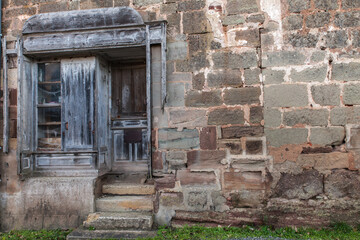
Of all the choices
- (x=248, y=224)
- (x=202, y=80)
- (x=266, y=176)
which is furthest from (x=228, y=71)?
(x=248, y=224)

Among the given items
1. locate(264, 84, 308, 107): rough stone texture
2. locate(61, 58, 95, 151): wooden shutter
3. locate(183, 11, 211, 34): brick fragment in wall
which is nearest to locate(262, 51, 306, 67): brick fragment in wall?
locate(264, 84, 308, 107): rough stone texture

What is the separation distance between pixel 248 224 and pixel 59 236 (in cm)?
242

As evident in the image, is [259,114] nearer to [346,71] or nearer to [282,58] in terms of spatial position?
[282,58]

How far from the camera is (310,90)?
3.23 m

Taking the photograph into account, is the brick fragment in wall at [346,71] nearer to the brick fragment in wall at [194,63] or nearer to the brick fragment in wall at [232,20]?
the brick fragment in wall at [232,20]

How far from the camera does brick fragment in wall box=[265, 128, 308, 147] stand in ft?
10.6

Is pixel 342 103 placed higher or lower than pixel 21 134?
higher

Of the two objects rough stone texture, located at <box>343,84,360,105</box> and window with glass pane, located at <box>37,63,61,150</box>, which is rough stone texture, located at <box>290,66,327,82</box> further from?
window with glass pane, located at <box>37,63,61,150</box>

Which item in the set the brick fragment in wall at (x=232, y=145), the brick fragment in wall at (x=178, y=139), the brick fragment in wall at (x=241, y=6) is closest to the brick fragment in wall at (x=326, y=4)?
the brick fragment in wall at (x=241, y=6)

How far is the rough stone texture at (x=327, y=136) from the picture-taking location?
3184mm

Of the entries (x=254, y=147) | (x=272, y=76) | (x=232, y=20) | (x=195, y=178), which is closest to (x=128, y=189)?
(x=195, y=178)

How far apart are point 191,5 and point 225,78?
109 cm

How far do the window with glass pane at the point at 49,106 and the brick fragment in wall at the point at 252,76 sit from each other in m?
2.74

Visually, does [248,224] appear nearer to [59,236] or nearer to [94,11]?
[59,236]
